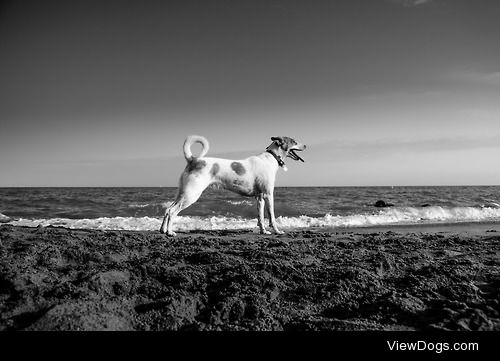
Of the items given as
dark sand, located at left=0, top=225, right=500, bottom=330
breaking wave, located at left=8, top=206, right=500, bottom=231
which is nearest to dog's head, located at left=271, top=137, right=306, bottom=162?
breaking wave, located at left=8, top=206, right=500, bottom=231

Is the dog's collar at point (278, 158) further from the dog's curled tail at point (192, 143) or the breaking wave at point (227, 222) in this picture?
the breaking wave at point (227, 222)

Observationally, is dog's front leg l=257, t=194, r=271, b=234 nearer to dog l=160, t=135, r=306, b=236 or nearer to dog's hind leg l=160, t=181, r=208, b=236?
dog l=160, t=135, r=306, b=236

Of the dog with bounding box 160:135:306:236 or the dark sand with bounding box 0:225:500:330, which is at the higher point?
the dog with bounding box 160:135:306:236

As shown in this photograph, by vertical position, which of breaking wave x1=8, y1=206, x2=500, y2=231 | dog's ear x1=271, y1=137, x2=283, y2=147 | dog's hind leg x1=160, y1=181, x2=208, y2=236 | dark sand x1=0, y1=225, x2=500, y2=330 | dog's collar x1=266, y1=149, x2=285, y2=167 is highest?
dog's ear x1=271, y1=137, x2=283, y2=147

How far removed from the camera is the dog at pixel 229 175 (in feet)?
19.8

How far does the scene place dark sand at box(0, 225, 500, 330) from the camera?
222 centimetres

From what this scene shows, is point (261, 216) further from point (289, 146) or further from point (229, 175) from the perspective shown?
point (289, 146)

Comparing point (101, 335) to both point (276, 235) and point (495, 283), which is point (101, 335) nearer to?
point (495, 283)

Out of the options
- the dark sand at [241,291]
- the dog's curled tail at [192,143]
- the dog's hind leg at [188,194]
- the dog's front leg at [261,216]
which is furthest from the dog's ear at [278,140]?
the dark sand at [241,291]

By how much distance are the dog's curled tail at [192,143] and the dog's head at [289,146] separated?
182 centimetres

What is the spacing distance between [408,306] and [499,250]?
3.39 meters

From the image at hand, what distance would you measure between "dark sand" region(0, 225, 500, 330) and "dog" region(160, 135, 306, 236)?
212 cm

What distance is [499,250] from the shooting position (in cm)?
478

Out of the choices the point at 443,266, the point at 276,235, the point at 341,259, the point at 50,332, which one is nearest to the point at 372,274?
the point at 341,259
